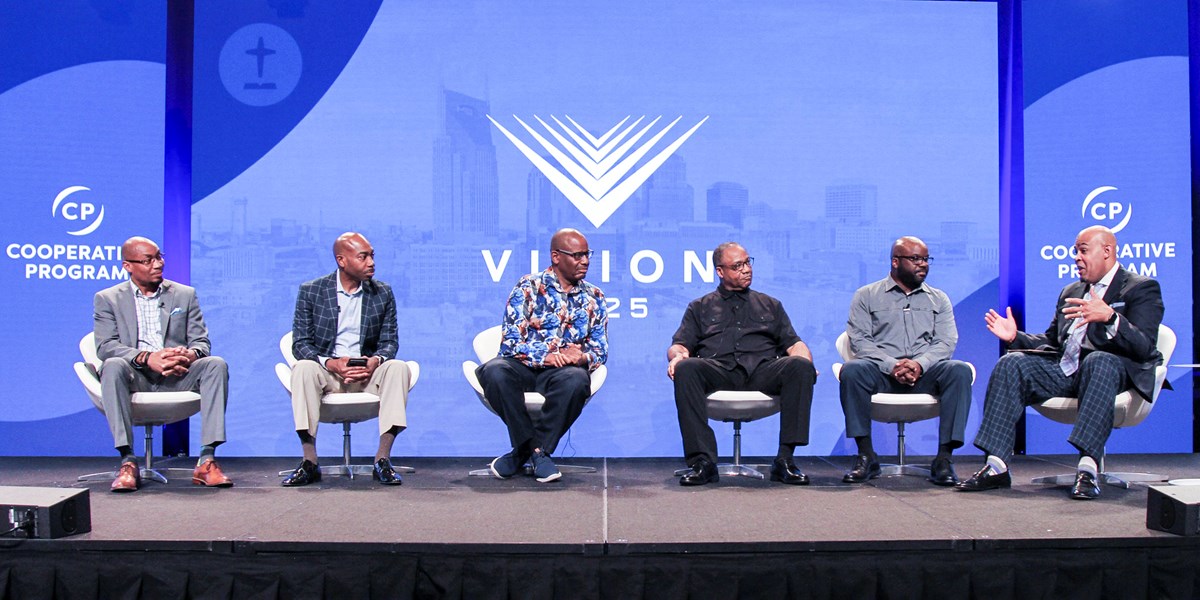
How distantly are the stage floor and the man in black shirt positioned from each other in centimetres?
19

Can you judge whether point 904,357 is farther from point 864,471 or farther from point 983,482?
point 983,482

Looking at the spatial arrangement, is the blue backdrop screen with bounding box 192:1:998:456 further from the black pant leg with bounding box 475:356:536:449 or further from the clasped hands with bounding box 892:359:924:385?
the clasped hands with bounding box 892:359:924:385

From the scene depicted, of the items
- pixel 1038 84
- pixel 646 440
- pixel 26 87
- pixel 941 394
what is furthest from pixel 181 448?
pixel 1038 84

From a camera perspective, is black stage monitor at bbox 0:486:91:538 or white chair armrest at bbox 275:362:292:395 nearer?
black stage monitor at bbox 0:486:91:538

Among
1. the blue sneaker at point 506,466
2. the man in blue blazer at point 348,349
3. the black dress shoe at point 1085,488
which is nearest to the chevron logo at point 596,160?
the man in blue blazer at point 348,349

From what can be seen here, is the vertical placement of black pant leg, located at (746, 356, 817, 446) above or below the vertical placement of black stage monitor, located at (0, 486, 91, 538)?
above

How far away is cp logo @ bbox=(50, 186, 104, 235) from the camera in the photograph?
211 inches

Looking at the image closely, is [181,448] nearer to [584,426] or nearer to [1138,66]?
[584,426]

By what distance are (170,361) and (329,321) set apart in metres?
0.72

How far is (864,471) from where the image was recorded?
4262mm

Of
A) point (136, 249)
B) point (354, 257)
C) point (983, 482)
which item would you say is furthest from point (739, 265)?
point (136, 249)

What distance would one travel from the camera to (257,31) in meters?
5.45

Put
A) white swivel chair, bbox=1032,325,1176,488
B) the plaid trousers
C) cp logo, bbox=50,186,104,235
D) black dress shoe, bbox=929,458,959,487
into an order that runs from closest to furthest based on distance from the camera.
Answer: the plaid trousers → white swivel chair, bbox=1032,325,1176,488 → black dress shoe, bbox=929,458,959,487 → cp logo, bbox=50,186,104,235

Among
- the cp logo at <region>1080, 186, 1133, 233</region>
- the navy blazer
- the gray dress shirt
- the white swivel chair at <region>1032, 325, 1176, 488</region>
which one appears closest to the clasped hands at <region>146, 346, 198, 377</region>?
the gray dress shirt
